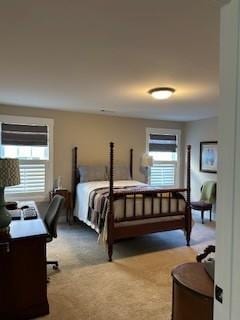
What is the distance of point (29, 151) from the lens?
A: 5402 millimetres

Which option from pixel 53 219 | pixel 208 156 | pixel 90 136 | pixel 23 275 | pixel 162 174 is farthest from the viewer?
pixel 162 174

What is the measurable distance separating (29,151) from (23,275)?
3.40 metres

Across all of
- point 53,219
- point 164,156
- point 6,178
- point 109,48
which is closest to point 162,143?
point 164,156

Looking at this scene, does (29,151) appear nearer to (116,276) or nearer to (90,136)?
(90,136)

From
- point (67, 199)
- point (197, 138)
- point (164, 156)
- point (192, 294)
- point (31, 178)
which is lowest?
point (67, 199)

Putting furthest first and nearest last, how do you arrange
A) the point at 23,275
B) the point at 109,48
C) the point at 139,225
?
the point at 139,225
the point at 23,275
the point at 109,48

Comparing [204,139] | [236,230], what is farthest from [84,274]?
[204,139]

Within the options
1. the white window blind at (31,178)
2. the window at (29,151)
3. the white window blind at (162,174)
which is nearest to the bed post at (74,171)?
the window at (29,151)

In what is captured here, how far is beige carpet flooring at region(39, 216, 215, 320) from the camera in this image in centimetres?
253

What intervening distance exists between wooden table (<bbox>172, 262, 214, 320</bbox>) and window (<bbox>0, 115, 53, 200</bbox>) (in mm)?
4266

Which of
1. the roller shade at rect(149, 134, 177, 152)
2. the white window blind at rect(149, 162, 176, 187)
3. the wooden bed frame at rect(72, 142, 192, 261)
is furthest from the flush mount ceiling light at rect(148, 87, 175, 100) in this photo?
the white window blind at rect(149, 162, 176, 187)

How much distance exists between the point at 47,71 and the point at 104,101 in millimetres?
1729

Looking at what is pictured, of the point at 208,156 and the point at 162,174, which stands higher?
the point at 208,156

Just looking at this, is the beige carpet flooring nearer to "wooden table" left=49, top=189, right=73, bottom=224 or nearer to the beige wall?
"wooden table" left=49, top=189, right=73, bottom=224
